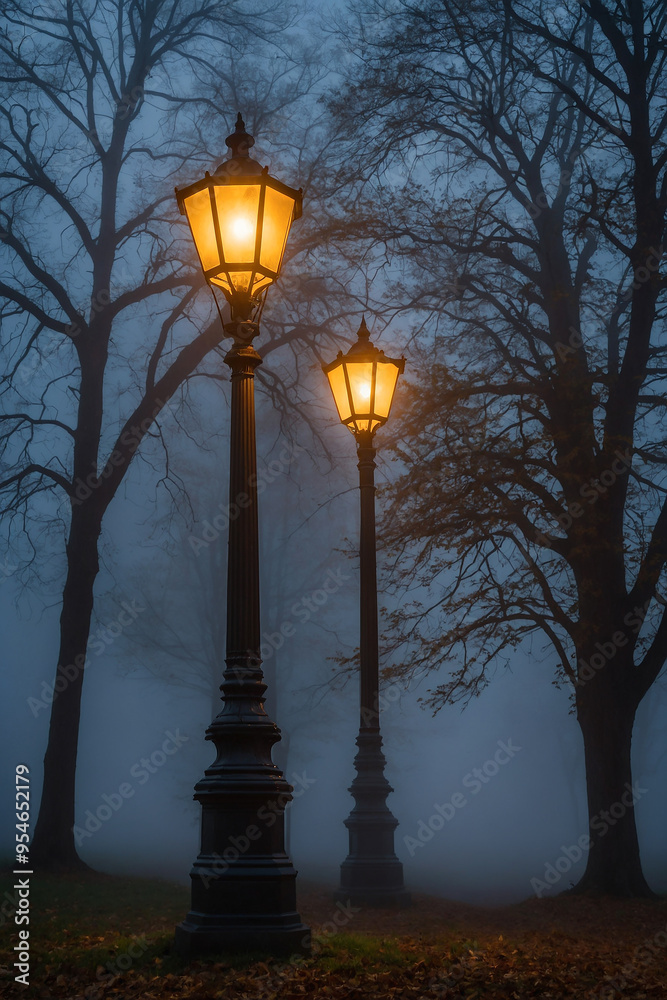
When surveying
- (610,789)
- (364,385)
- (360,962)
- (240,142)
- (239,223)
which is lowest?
(360,962)


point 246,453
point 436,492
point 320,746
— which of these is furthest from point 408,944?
point 320,746

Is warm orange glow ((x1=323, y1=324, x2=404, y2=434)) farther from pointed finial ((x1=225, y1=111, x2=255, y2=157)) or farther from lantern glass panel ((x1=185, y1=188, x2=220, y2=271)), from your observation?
lantern glass panel ((x1=185, y1=188, x2=220, y2=271))

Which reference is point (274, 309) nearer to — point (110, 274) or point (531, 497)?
point (110, 274)

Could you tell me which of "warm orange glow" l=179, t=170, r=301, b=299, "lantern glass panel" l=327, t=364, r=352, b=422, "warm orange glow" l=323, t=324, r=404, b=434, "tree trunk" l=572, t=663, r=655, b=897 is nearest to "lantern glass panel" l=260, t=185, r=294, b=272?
"warm orange glow" l=179, t=170, r=301, b=299

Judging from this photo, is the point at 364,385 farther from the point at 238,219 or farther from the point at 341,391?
the point at 238,219

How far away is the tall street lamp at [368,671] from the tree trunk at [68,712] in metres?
4.55

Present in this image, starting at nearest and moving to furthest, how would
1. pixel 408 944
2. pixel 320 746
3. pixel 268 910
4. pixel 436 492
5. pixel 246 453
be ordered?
pixel 268 910 < pixel 246 453 < pixel 408 944 < pixel 436 492 < pixel 320 746

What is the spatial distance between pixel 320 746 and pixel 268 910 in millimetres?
48459

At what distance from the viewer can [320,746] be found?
53531mm

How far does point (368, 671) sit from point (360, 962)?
18.1ft

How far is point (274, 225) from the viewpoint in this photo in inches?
282

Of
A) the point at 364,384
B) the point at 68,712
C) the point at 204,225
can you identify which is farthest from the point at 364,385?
the point at 68,712

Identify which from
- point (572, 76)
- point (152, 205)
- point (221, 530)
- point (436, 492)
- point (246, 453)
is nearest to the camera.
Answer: point (246, 453)

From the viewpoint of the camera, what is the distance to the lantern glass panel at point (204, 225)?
23.4 ft
